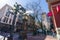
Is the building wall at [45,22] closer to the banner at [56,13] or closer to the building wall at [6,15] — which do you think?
the banner at [56,13]

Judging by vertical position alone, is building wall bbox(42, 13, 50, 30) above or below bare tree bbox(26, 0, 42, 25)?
below

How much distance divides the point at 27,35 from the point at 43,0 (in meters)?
0.45

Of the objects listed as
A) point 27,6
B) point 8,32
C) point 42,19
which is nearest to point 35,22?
point 42,19

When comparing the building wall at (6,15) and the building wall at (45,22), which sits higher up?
the building wall at (6,15)

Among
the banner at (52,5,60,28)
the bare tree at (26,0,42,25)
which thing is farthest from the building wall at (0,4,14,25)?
the banner at (52,5,60,28)

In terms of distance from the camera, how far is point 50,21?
1559mm

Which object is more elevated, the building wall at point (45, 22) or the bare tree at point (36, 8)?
the bare tree at point (36, 8)

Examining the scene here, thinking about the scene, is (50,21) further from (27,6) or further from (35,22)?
(27,6)

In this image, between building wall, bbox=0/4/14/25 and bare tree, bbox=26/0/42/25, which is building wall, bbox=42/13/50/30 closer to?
bare tree, bbox=26/0/42/25

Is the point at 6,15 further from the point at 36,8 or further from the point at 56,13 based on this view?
the point at 56,13

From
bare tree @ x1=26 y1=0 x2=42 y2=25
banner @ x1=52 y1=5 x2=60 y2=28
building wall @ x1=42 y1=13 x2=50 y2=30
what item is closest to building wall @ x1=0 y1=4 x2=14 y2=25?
bare tree @ x1=26 y1=0 x2=42 y2=25

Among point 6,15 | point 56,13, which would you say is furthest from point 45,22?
point 6,15

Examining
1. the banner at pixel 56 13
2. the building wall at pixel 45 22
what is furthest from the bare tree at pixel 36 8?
the banner at pixel 56 13

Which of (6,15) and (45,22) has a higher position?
(6,15)
